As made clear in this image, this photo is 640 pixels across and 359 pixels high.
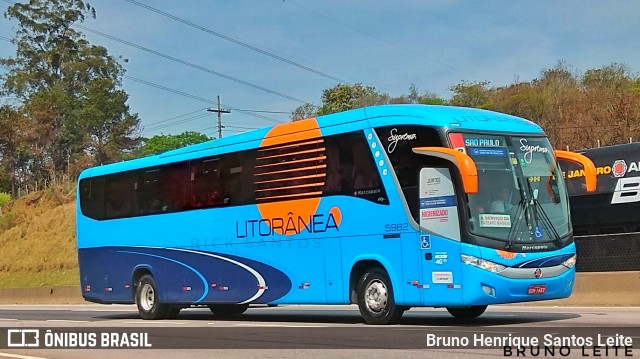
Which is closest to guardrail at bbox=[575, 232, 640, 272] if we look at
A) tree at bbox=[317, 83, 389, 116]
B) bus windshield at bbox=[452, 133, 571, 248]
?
bus windshield at bbox=[452, 133, 571, 248]

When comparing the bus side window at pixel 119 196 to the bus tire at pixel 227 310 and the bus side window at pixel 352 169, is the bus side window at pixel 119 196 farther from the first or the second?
the bus side window at pixel 352 169

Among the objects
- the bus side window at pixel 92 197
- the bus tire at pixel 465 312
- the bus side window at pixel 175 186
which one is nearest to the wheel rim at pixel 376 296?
the bus tire at pixel 465 312

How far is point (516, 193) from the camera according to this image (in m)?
14.7

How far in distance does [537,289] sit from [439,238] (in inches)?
70.9

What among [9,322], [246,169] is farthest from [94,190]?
[246,169]

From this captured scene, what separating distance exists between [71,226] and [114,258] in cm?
3792

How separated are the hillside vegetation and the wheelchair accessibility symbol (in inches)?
1340

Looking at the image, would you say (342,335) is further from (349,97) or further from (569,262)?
(349,97)

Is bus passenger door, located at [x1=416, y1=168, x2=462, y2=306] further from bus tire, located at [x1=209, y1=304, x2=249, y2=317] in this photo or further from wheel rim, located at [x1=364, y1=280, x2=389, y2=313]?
bus tire, located at [x1=209, y1=304, x2=249, y2=317]

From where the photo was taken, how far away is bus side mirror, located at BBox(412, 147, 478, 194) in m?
13.6

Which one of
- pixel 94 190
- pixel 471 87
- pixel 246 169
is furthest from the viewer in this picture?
pixel 471 87

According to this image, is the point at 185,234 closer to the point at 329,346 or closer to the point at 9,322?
the point at 9,322

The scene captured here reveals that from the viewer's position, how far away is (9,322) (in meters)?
21.7

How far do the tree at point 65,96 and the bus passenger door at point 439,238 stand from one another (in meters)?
76.7
